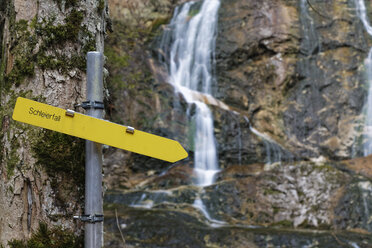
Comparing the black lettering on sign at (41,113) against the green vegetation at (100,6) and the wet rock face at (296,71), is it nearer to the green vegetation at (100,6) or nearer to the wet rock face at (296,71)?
the green vegetation at (100,6)

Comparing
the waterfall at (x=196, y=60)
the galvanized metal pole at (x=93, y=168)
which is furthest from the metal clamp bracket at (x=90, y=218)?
the waterfall at (x=196, y=60)

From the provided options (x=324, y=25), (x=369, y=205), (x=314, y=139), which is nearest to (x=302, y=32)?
(x=324, y=25)

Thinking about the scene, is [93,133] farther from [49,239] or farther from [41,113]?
[49,239]

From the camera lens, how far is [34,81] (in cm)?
165

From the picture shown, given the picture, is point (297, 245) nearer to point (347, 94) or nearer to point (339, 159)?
point (339, 159)

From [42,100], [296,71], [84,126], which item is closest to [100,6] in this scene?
[42,100]

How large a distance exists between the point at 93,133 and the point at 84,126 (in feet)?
0.13

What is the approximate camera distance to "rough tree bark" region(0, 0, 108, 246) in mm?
1586

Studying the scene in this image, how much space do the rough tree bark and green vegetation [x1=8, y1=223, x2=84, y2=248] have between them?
2 centimetres

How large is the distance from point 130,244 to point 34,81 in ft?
17.4

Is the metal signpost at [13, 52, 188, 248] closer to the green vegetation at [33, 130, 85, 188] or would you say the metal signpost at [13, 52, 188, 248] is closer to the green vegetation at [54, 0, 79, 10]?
Answer: the green vegetation at [33, 130, 85, 188]

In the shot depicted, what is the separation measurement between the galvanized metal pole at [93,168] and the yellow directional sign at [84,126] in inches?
1.9

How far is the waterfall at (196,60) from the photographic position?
10477 mm

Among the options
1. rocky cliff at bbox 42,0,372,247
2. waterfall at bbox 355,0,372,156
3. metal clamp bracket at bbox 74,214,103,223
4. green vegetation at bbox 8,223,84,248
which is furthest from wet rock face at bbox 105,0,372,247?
metal clamp bracket at bbox 74,214,103,223
